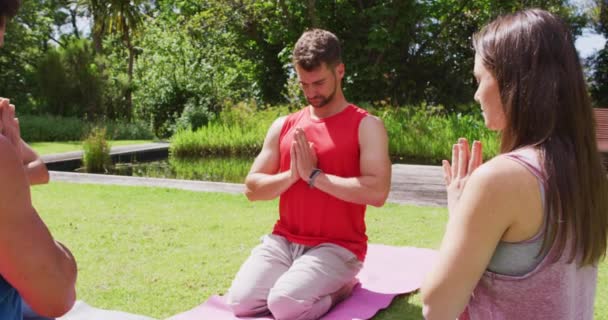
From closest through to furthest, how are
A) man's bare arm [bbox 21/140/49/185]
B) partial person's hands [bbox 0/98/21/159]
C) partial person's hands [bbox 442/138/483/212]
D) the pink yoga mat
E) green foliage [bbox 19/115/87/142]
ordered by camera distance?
partial person's hands [bbox 442/138/483/212] < partial person's hands [bbox 0/98/21/159] < man's bare arm [bbox 21/140/49/185] < the pink yoga mat < green foliage [bbox 19/115/87/142]

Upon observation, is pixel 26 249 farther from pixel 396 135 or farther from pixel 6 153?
pixel 396 135

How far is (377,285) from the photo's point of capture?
4027mm

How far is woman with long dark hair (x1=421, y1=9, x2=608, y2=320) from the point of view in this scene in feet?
4.88

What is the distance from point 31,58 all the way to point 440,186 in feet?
87.7

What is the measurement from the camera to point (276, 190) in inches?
141

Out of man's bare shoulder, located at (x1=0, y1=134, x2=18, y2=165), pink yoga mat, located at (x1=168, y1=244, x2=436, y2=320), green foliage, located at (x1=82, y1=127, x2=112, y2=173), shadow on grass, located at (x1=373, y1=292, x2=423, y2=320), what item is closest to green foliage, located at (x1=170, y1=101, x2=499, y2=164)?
green foliage, located at (x1=82, y1=127, x2=112, y2=173)

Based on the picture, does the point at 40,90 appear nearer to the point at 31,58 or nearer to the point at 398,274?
the point at 31,58

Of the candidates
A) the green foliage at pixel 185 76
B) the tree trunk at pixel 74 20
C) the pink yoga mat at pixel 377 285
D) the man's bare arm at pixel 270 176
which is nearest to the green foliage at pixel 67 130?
the green foliage at pixel 185 76

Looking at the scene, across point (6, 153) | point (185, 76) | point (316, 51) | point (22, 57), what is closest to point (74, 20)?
point (22, 57)

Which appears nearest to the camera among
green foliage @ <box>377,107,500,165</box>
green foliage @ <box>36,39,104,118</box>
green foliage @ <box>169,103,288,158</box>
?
green foliage @ <box>377,107,500,165</box>

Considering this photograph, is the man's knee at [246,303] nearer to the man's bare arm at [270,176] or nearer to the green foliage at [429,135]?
the man's bare arm at [270,176]

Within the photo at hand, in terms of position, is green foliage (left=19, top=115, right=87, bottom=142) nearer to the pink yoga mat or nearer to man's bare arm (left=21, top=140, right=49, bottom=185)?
the pink yoga mat

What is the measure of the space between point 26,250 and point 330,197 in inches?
95.9

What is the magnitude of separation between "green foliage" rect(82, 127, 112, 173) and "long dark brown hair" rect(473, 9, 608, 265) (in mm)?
10197
